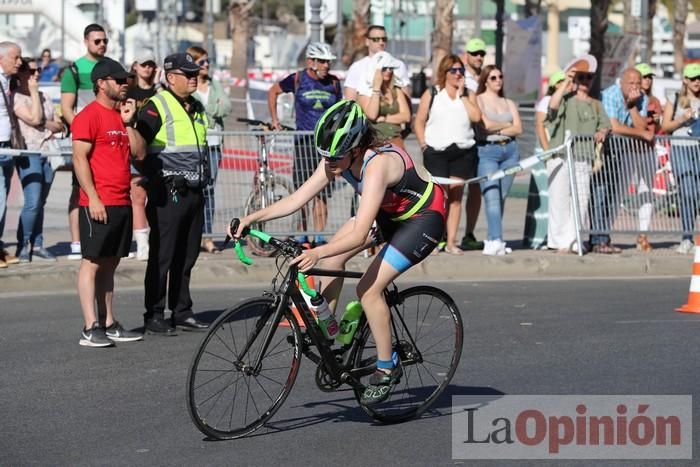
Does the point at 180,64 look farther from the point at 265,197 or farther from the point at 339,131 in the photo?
the point at 265,197

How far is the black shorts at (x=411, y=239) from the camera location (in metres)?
7.43

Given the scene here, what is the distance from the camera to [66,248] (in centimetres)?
1429

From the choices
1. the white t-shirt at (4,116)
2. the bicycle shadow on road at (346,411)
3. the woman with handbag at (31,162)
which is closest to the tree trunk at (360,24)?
the woman with handbag at (31,162)

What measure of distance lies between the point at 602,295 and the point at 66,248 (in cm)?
559

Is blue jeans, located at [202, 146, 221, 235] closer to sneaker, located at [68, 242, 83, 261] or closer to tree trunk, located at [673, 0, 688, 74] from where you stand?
sneaker, located at [68, 242, 83, 261]

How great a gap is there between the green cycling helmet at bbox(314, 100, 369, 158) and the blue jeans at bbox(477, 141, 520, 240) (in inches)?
290

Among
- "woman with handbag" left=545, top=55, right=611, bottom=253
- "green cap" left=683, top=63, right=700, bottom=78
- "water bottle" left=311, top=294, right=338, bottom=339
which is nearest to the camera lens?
"water bottle" left=311, top=294, right=338, bottom=339

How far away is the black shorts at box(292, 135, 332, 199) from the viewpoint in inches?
551

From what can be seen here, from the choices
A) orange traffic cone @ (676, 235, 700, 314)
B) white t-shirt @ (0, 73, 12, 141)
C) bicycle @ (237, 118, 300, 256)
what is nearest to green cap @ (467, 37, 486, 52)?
bicycle @ (237, 118, 300, 256)

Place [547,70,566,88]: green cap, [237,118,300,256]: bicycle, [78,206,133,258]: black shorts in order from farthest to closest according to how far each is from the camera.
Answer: [547,70,566,88]: green cap, [237,118,300,256]: bicycle, [78,206,133,258]: black shorts

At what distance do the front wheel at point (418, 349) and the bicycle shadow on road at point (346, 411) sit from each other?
0.37 ft

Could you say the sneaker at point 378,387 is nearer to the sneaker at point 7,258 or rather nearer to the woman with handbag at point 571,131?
the sneaker at point 7,258

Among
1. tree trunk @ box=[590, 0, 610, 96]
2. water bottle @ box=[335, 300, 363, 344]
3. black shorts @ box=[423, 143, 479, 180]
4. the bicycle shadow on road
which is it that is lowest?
the bicycle shadow on road

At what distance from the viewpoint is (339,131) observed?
707 cm
